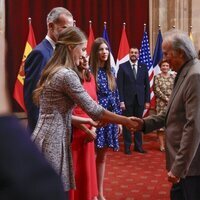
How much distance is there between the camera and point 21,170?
0.63 m

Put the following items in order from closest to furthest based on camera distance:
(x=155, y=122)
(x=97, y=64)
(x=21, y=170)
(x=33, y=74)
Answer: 1. (x=21, y=170)
2. (x=33, y=74)
3. (x=155, y=122)
4. (x=97, y=64)

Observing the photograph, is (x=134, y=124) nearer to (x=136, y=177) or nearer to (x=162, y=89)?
(x=136, y=177)

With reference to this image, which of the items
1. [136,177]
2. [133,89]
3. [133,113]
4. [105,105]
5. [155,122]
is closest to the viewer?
[155,122]

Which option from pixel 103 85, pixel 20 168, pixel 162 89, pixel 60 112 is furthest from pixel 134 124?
pixel 162 89

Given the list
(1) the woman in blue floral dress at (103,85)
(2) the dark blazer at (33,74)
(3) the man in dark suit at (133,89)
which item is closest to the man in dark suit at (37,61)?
(2) the dark blazer at (33,74)

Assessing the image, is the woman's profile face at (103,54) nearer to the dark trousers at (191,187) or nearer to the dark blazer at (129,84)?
the dark trousers at (191,187)

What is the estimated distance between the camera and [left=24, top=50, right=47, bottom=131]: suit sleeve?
9.84ft

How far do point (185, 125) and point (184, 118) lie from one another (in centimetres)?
8

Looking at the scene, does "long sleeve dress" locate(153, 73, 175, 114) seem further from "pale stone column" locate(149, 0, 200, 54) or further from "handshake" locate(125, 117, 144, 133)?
"handshake" locate(125, 117, 144, 133)

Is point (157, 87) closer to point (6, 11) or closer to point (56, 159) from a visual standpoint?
point (6, 11)

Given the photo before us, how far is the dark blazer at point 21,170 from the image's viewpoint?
629mm

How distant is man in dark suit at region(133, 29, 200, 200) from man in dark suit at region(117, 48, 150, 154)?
13.9 feet

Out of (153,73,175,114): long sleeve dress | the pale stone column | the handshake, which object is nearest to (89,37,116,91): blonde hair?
the handshake

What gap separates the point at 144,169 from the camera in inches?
238
